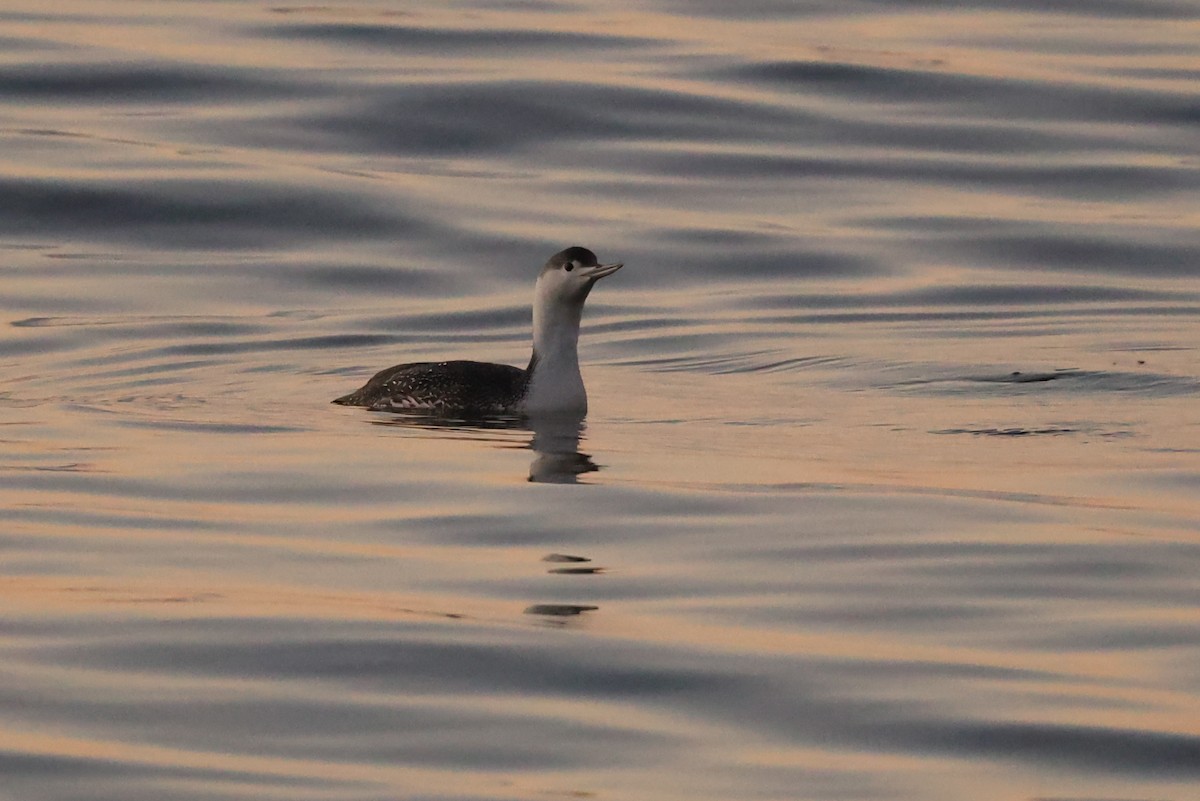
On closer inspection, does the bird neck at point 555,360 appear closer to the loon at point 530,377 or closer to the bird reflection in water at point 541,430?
the loon at point 530,377


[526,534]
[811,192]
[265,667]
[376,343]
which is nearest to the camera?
[265,667]

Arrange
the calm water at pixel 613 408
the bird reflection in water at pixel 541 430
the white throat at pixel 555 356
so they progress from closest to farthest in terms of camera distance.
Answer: the calm water at pixel 613 408 → the bird reflection in water at pixel 541 430 → the white throat at pixel 555 356

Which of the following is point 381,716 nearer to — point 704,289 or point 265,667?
point 265,667

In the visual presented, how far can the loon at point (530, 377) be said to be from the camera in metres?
14.3

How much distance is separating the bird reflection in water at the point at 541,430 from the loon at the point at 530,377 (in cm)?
10

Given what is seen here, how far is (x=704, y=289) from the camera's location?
1955cm

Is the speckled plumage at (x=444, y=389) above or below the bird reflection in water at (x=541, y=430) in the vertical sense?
above

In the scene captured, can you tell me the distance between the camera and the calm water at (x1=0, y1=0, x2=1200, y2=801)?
754 centimetres

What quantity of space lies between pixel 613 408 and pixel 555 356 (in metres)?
0.42

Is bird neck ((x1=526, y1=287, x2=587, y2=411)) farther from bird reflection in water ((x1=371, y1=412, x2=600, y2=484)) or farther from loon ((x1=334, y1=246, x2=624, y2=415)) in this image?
bird reflection in water ((x1=371, y1=412, x2=600, y2=484))

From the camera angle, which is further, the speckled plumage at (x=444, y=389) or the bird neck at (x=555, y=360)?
the bird neck at (x=555, y=360)

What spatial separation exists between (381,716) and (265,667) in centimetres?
64

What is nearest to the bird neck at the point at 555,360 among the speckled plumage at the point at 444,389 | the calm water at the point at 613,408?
the speckled plumage at the point at 444,389

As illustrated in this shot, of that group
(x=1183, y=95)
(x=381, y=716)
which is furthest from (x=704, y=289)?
(x=381, y=716)
